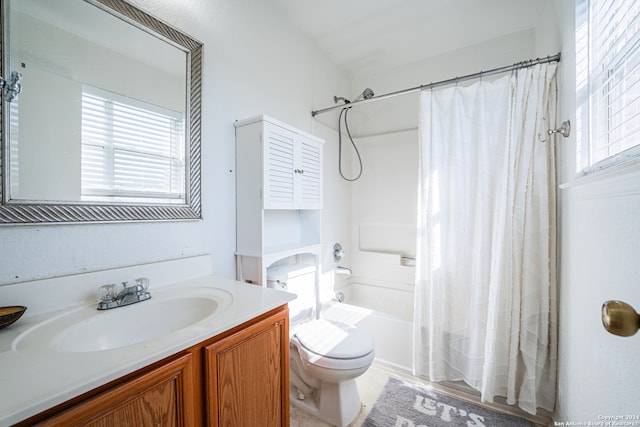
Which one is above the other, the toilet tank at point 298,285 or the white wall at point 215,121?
the white wall at point 215,121

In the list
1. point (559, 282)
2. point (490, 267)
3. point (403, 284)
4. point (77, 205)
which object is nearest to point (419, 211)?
point (490, 267)

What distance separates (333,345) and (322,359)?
4.0 inches

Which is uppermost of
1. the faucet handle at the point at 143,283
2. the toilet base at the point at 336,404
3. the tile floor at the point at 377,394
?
the faucet handle at the point at 143,283

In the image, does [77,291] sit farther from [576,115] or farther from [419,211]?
[576,115]

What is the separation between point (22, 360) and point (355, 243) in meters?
2.39

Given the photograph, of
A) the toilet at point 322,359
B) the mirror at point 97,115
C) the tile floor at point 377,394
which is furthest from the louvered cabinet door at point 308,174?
the tile floor at point 377,394

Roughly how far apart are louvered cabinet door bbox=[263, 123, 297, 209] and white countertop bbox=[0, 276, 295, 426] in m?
0.73

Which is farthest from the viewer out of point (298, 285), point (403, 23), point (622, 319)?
point (403, 23)

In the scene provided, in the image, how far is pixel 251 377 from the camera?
88 centimetres

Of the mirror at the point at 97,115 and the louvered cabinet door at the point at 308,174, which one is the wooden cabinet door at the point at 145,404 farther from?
the louvered cabinet door at the point at 308,174

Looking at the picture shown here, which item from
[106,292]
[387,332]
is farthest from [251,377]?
[387,332]

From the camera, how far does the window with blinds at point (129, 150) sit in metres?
0.97

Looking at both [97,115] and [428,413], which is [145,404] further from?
[428,413]

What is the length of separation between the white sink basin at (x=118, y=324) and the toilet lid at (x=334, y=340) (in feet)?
2.08
